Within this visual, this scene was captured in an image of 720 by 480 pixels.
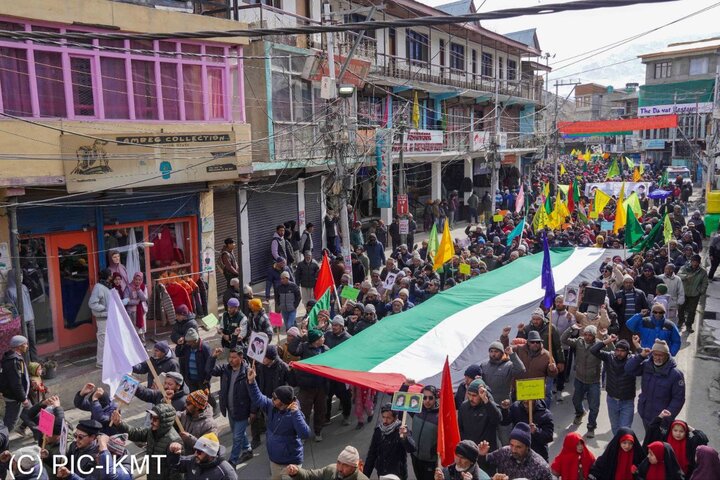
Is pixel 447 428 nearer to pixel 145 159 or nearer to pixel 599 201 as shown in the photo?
pixel 145 159

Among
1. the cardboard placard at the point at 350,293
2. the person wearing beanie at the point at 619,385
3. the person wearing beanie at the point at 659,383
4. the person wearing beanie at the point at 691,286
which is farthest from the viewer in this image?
the person wearing beanie at the point at 691,286

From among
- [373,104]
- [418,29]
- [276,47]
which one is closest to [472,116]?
[418,29]

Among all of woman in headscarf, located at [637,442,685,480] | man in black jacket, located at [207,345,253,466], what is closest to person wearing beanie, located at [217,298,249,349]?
man in black jacket, located at [207,345,253,466]

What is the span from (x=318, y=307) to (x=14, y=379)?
452 cm

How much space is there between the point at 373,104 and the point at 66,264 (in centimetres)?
1449

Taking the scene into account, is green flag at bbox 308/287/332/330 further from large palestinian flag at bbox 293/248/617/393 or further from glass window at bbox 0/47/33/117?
glass window at bbox 0/47/33/117

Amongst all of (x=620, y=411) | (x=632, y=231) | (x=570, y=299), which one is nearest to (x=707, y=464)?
(x=620, y=411)

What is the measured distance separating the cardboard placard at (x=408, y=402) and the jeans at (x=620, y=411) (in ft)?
10.2

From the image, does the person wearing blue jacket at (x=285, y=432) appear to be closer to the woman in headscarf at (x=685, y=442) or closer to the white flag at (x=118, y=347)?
the white flag at (x=118, y=347)

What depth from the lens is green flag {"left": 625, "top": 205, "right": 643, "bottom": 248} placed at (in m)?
16.0

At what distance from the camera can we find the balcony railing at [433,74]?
83.1 feet

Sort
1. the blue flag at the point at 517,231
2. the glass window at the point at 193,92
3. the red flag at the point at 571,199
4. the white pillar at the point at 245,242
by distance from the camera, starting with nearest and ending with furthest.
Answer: the glass window at the point at 193,92 < the blue flag at the point at 517,231 < the white pillar at the point at 245,242 < the red flag at the point at 571,199

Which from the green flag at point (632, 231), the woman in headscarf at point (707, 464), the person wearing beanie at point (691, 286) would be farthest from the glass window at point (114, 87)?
the green flag at point (632, 231)

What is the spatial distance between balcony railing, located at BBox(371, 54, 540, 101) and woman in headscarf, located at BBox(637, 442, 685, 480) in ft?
62.9
